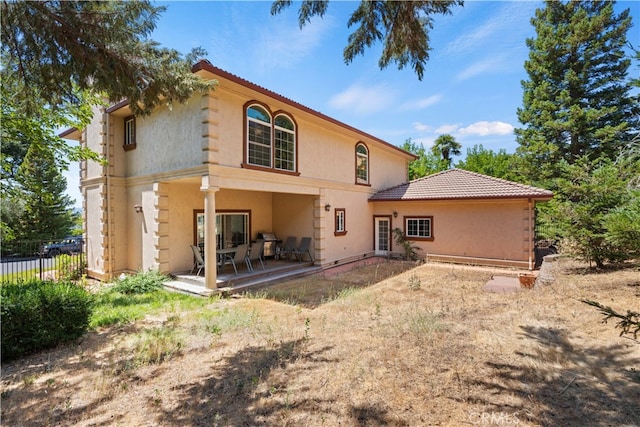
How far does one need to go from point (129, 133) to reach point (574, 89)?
26436mm

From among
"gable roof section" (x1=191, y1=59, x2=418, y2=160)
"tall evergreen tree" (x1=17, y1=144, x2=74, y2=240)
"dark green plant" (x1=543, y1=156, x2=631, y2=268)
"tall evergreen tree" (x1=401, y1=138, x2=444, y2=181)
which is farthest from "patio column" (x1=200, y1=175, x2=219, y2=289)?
"tall evergreen tree" (x1=401, y1=138, x2=444, y2=181)

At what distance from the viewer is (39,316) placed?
16.9 ft

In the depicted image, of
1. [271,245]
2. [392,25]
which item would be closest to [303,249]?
[271,245]

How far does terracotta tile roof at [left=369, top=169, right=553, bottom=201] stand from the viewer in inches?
499

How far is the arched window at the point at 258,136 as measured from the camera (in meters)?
9.85

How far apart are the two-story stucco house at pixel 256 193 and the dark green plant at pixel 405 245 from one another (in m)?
0.35

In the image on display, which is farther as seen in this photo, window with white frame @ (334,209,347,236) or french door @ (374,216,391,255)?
french door @ (374,216,391,255)

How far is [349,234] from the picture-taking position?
14.7 meters

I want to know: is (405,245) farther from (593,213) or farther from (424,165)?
(424,165)

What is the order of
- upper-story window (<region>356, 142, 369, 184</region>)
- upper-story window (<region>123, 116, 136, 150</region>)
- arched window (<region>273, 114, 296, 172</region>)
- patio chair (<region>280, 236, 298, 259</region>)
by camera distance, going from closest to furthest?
arched window (<region>273, 114, 296, 172</region>), upper-story window (<region>123, 116, 136, 150</region>), patio chair (<region>280, 236, 298, 259</region>), upper-story window (<region>356, 142, 369, 184</region>)

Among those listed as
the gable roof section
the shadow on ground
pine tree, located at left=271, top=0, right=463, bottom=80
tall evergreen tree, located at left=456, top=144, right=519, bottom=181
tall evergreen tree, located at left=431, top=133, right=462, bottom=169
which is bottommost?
the shadow on ground

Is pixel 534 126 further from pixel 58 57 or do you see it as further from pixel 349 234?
pixel 58 57

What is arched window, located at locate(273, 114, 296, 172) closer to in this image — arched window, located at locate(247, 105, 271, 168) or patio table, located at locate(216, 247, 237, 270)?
arched window, located at locate(247, 105, 271, 168)

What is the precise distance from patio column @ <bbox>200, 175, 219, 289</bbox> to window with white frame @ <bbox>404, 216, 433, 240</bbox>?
10.2 m
